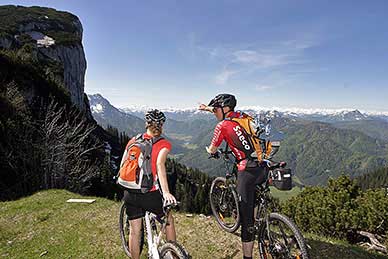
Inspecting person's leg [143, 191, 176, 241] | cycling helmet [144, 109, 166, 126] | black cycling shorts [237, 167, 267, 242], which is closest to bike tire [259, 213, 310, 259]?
black cycling shorts [237, 167, 267, 242]

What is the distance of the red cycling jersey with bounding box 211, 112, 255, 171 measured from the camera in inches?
244

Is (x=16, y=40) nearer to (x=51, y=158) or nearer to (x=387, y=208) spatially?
(x=51, y=158)

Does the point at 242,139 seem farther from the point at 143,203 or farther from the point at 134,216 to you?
the point at 134,216

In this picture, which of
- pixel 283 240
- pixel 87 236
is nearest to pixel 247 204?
pixel 283 240

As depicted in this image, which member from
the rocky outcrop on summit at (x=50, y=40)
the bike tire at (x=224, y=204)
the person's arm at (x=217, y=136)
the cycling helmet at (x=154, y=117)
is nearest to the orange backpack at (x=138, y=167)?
the cycling helmet at (x=154, y=117)

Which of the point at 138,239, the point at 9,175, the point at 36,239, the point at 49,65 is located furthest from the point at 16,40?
the point at 138,239

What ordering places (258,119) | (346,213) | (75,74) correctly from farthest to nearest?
1. (75,74)
2. (346,213)
3. (258,119)

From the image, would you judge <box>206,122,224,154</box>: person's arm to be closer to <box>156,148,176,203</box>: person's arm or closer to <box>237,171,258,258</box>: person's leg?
<box>237,171,258,258</box>: person's leg

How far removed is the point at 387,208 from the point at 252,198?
17464 mm

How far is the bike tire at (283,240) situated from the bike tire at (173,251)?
82.1 inches

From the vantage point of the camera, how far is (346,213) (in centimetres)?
1845

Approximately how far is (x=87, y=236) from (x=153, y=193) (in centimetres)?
608

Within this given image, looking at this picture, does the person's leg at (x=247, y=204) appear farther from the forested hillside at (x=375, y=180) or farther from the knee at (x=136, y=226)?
the forested hillside at (x=375, y=180)

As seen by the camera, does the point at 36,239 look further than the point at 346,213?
No
